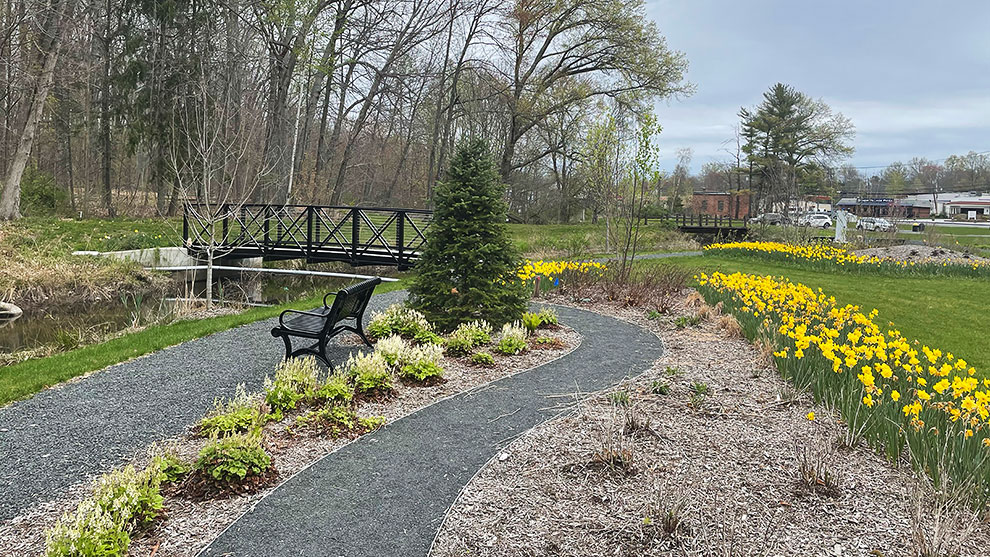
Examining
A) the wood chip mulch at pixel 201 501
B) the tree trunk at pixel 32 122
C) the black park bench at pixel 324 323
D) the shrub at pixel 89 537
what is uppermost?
the tree trunk at pixel 32 122

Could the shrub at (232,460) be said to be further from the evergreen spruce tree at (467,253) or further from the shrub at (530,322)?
the shrub at (530,322)

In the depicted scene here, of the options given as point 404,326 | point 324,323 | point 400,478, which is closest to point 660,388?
point 400,478

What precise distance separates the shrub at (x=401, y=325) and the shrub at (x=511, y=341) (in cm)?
78

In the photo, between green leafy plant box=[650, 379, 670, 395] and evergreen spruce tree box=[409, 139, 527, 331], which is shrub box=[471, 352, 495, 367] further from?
green leafy plant box=[650, 379, 670, 395]

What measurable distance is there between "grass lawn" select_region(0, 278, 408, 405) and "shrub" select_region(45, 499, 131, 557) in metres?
2.83

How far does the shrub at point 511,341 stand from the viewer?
6129mm

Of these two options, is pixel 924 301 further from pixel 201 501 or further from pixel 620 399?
pixel 201 501

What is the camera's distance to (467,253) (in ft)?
21.4

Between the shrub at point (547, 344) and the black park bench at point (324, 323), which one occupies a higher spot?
the black park bench at point (324, 323)

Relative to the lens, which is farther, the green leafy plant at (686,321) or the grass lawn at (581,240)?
the grass lawn at (581,240)

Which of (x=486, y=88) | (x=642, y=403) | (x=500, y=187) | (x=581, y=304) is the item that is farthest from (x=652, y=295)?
(x=486, y=88)

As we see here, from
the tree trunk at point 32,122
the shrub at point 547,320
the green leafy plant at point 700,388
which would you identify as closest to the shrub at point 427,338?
the shrub at point 547,320

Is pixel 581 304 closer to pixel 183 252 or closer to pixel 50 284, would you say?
pixel 50 284

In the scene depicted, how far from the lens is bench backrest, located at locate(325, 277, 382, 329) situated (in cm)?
545
